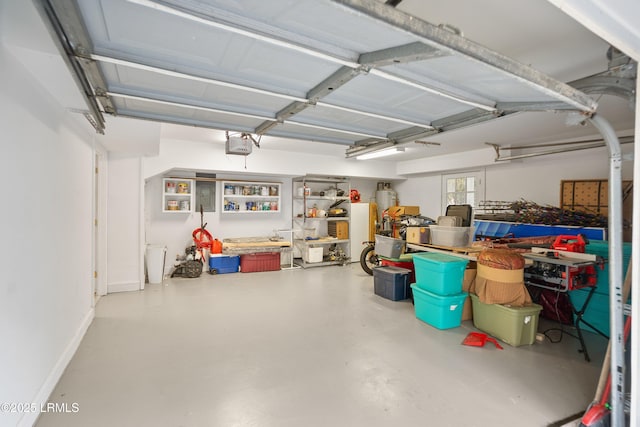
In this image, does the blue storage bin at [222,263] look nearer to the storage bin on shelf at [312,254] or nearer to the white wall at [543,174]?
the storage bin on shelf at [312,254]

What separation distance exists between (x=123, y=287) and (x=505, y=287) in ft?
17.6

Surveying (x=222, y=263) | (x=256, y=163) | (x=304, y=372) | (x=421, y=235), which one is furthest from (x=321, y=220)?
(x=304, y=372)

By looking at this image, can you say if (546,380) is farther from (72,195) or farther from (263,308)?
(72,195)

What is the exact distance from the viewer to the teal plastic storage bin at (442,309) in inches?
135

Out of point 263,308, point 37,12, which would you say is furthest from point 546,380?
point 37,12

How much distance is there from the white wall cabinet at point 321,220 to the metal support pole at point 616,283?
5248 mm

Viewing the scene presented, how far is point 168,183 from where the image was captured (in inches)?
228

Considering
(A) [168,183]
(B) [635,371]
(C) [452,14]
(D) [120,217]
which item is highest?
(C) [452,14]

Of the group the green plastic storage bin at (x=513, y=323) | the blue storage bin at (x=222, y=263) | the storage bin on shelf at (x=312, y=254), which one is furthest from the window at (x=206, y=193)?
the green plastic storage bin at (x=513, y=323)

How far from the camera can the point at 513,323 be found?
9.89ft

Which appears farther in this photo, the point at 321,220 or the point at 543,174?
the point at 321,220

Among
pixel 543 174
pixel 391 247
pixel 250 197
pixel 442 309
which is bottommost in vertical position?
pixel 442 309

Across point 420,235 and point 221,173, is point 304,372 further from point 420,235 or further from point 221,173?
point 221,173

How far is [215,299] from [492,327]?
366cm
